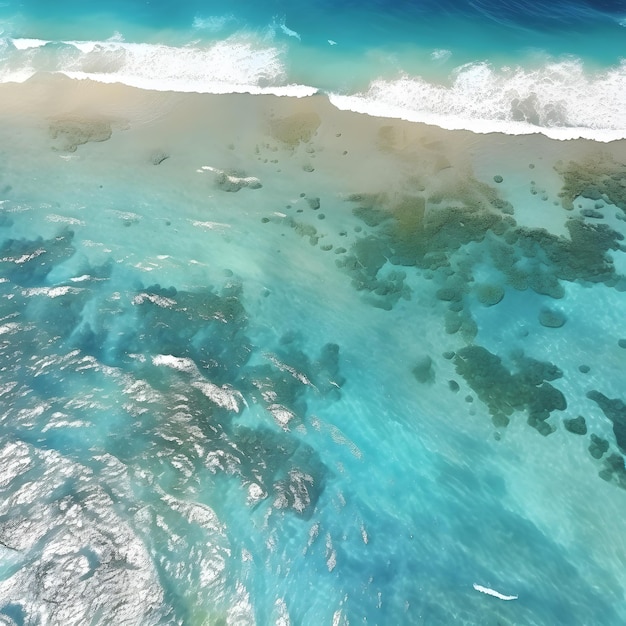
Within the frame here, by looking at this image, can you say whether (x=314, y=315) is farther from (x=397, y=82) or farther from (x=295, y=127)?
(x=397, y=82)

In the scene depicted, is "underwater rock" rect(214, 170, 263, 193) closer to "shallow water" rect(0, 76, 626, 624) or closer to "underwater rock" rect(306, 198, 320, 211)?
"shallow water" rect(0, 76, 626, 624)

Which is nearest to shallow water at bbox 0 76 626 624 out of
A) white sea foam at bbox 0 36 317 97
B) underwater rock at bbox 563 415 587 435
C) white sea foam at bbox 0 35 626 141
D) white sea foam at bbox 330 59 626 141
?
underwater rock at bbox 563 415 587 435

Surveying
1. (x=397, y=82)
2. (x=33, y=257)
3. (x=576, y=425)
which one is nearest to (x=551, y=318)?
(x=576, y=425)

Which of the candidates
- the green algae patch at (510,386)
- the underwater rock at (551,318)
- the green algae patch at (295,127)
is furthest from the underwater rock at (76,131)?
the underwater rock at (551,318)

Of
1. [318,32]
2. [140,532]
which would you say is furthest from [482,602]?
[318,32]

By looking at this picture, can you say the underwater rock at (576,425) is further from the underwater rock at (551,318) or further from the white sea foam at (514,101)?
the white sea foam at (514,101)

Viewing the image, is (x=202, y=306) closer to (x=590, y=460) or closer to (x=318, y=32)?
(x=590, y=460)

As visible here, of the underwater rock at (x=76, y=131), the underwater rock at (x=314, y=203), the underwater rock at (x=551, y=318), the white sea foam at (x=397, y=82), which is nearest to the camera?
the underwater rock at (x=551, y=318)
